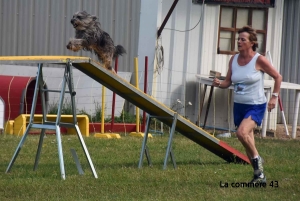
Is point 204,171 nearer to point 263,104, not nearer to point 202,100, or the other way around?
point 263,104

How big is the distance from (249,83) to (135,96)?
4.80 ft

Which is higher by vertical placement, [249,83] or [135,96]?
[249,83]

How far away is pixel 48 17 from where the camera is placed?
14086mm

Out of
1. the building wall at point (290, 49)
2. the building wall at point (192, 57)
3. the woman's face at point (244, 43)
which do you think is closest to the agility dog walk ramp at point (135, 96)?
the woman's face at point (244, 43)

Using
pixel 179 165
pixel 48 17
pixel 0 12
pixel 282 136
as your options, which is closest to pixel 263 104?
pixel 179 165

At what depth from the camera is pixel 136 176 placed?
24.2 ft

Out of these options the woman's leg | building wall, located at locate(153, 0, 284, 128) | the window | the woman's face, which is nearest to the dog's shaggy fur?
the woman's face

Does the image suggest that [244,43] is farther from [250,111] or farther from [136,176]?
[136,176]

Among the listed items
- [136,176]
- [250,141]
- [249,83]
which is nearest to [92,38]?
[136,176]

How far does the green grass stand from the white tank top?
960 mm

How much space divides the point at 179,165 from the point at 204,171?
67cm

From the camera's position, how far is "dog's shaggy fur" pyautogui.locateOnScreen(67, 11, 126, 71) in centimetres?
871

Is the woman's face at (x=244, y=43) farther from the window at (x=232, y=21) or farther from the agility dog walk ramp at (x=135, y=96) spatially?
the window at (x=232, y=21)

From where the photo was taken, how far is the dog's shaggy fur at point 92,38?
343 inches
